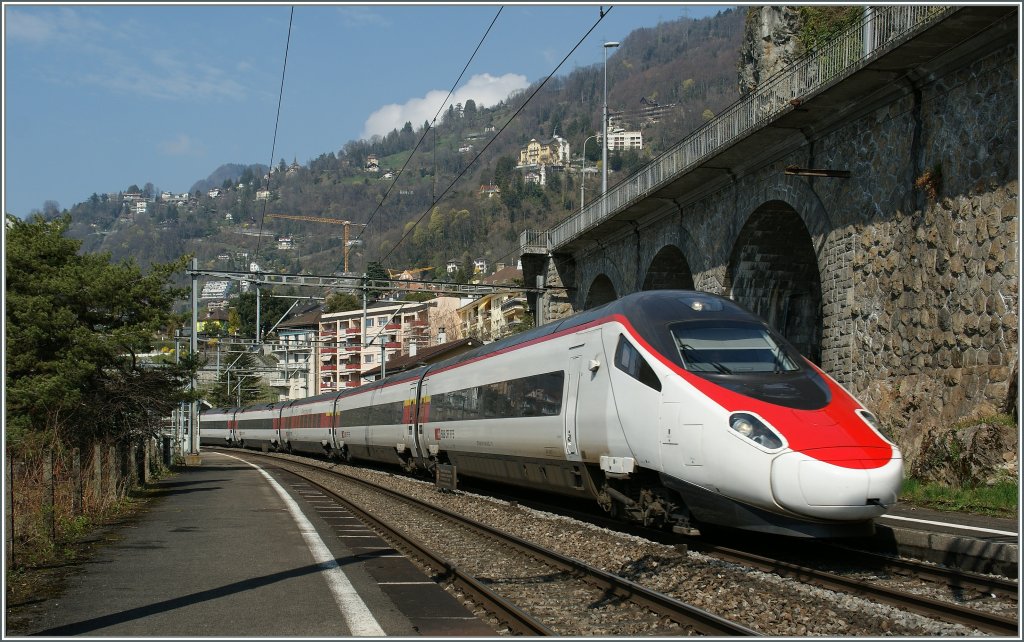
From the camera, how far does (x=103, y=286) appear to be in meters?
23.8

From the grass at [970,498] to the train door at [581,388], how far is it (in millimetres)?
5256

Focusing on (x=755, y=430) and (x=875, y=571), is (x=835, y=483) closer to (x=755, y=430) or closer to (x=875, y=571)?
(x=755, y=430)

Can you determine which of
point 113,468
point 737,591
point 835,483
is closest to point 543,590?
point 737,591

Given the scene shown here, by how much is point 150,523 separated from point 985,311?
13.2 metres

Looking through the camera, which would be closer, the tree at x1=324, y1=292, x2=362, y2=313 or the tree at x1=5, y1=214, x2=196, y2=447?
the tree at x1=5, y1=214, x2=196, y2=447

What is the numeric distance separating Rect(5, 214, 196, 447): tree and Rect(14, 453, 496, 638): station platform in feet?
26.1

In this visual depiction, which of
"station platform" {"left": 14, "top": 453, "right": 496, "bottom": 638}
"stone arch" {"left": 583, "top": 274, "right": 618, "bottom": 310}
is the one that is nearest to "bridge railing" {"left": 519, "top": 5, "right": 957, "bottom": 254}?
"stone arch" {"left": 583, "top": 274, "right": 618, "bottom": 310}

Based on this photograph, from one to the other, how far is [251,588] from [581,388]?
5.75 meters

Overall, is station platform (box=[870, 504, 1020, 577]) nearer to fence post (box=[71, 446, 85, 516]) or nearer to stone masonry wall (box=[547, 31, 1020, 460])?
stone masonry wall (box=[547, 31, 1020, 460])

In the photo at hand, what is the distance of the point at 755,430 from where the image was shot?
10.1 m

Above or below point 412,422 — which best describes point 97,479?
below

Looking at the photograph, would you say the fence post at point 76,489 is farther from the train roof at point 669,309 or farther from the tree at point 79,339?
the train roof at point 669,309

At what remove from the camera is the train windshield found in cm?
1131

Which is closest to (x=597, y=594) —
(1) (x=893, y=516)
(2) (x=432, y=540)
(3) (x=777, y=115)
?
(2) (x=432, y=540)
